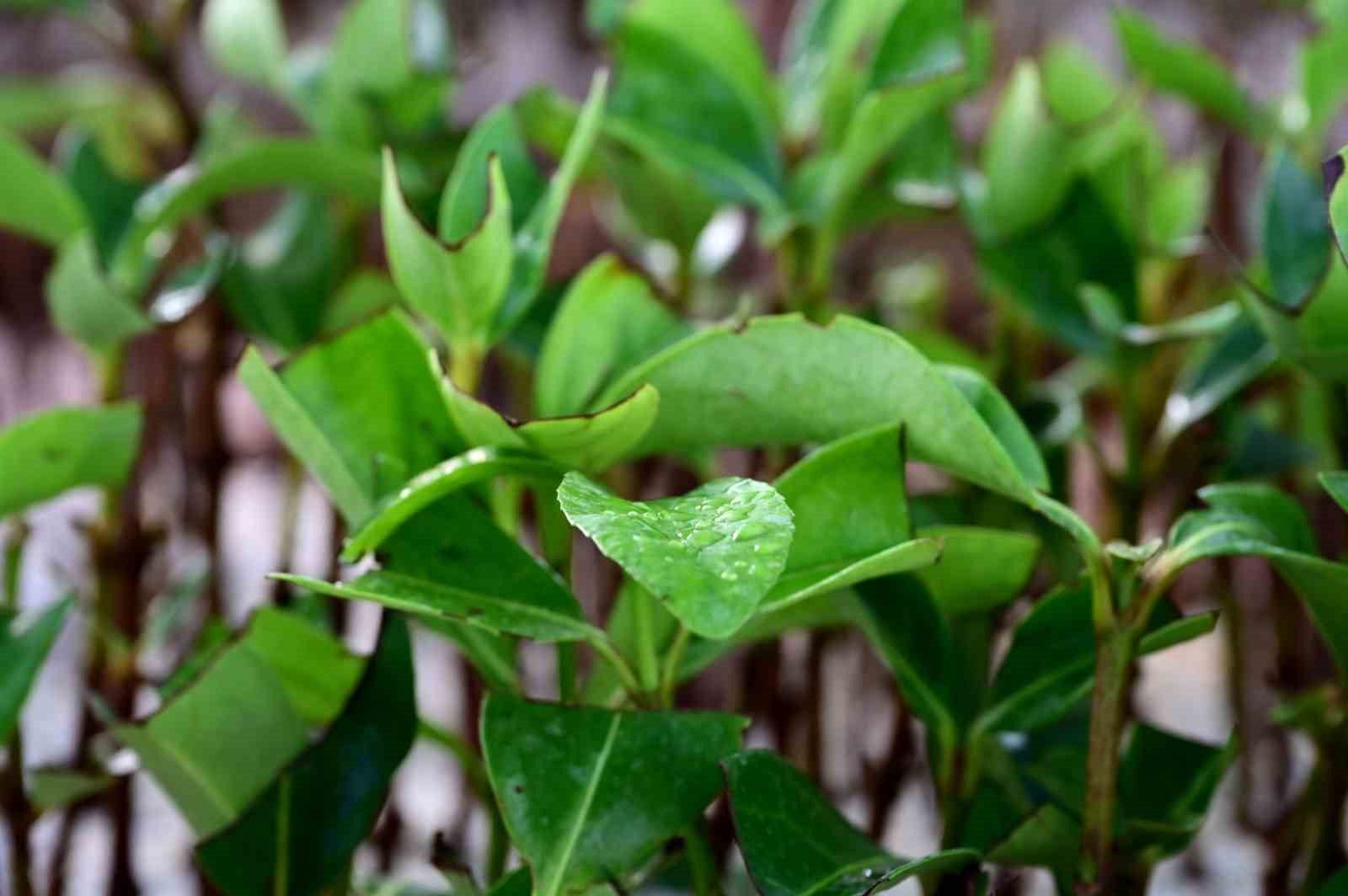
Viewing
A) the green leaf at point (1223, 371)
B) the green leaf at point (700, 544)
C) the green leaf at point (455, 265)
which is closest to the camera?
the green leaf at point (700, 544)

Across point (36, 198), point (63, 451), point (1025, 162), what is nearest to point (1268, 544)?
point (1025, 162)

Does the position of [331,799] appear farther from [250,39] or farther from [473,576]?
[250,39]

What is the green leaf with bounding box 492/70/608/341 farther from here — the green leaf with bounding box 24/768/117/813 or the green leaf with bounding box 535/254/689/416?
the green leaf with bounding box 24/768/117/813

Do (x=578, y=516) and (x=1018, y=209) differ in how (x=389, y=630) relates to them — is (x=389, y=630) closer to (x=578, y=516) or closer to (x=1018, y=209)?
(x=578, y=516)

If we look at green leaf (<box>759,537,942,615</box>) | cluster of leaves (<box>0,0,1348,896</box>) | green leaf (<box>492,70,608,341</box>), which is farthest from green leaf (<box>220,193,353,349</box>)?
green leaf (<box>759,537,942,615</box>)

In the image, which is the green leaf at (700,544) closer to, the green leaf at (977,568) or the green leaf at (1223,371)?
the green leaf at (977,568)

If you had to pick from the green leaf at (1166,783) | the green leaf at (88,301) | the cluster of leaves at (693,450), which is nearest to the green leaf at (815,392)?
the cluster of leaves at (693,450)

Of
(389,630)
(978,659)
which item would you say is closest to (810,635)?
(978,659)
